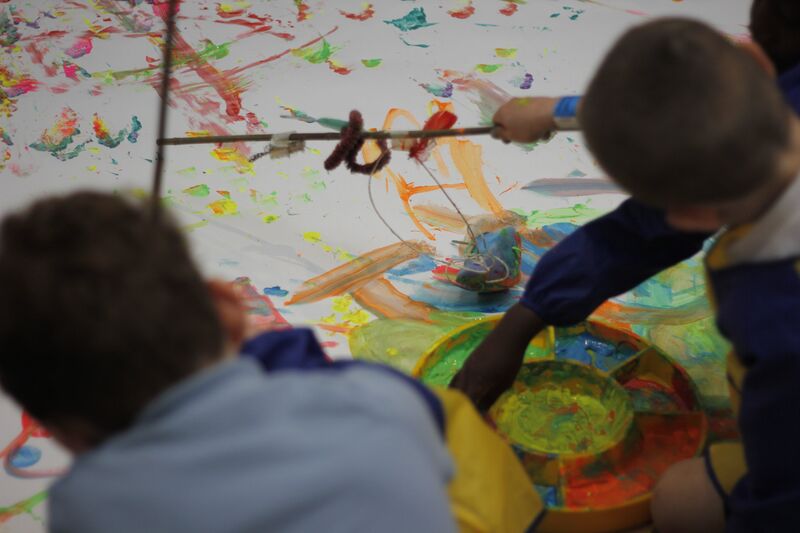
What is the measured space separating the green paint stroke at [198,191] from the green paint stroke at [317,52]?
440 mm

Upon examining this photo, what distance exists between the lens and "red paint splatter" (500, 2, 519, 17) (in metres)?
1.84

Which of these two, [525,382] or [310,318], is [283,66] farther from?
[525,382]

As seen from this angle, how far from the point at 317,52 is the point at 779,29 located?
106cm

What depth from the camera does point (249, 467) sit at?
0.53 m

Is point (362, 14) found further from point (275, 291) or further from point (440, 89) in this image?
point (275, 291)

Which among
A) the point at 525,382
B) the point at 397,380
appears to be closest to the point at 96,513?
the point at 397,380

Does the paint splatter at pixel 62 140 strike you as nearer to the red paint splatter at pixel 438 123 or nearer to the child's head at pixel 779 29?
the red paint splatter at pixel 438 123

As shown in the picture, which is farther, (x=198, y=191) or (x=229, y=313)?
(x=198, y=191)

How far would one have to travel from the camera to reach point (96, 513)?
1.78 feet

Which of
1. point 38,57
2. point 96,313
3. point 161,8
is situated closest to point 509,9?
point 161,8

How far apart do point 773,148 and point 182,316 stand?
0.52 metres

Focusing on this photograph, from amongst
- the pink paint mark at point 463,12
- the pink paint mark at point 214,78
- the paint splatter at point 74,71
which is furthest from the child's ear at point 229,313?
the pink paint mark at point 463,12

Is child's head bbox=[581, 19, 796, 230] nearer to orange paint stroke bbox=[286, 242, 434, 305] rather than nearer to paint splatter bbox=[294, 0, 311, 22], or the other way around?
orange paint stroke bbox=[286, 242, 434, 305]

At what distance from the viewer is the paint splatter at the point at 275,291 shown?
1.27 metres
